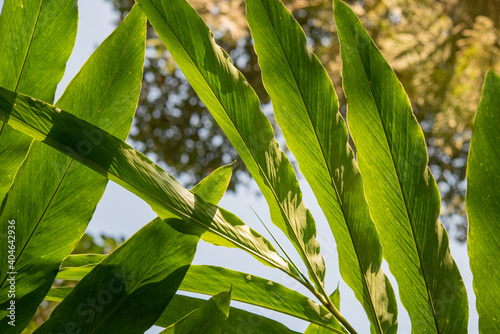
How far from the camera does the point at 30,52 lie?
1.32 ft

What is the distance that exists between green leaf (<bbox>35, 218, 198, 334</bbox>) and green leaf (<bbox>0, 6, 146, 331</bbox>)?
34mm

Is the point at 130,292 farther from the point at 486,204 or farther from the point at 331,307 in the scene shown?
the point at 486,204

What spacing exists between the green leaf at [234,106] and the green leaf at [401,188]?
7 centimetres

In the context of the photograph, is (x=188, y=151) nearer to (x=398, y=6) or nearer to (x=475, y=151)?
(x=398, y=6)

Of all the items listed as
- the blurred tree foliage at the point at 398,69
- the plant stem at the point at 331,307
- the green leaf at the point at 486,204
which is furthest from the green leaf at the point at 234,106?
the blurred tree foliage at the point at 398,69

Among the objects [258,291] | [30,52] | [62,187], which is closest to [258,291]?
[258,291]

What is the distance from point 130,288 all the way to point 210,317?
9cm

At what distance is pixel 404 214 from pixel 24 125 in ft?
1.06

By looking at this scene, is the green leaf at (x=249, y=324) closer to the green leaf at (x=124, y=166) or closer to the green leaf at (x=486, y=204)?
the green leaf at (x=124, y=166)

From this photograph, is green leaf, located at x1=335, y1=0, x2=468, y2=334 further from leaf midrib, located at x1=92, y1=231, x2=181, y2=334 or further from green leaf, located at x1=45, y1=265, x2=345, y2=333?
leaf midrib, located at x1=92, y1=231, x2=181, y2=334

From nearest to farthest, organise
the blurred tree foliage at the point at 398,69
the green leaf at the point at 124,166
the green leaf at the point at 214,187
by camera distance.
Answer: the green leaf at the point at 124,166 → the green leaf at the point at 214,187 → the blurred tree foliage at the point at 398,69

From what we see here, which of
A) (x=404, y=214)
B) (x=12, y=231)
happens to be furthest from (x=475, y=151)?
(x=12, y=231)

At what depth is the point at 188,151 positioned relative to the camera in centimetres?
430

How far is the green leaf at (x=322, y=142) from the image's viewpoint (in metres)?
0.40
